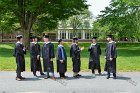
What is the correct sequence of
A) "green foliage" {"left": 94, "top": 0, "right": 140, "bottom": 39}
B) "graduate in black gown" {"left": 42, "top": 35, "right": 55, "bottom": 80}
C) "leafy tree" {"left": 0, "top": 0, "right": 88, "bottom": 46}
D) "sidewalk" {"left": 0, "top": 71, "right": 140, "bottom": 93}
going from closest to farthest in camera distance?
"sidewalk" {"left": 0, "top": 71, "right": 140, "bottom": 93} → "graduate in black gown" {"left": 42, "top": 35, "right": 55, "bottom": 80} → "leafy tree" {"left": 0, "top": 0, "right": 88, "bottom": 46} → "green foliage" {"left": 94, "top": 0, "right": 140, "bottom": 39}

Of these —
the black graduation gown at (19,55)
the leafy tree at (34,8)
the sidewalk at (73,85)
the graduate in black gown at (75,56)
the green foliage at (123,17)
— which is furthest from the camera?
the green foliage at (123,17)

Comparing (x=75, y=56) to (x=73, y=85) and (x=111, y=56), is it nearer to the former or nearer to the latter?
(x=111, y=56)

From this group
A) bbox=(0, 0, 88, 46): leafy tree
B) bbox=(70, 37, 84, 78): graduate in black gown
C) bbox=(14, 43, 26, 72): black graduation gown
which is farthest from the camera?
bbox=(0, 0, 88, 46): leafy tree

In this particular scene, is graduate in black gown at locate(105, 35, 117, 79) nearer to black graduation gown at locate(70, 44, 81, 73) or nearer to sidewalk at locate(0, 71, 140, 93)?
sidewalk at locate(0, 71, 140, 93)

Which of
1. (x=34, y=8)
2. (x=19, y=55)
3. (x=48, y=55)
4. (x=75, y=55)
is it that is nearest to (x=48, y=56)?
(x=48, y=55)

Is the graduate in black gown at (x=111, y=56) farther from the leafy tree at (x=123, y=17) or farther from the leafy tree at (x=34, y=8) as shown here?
the leafy tree at (x=123, y=17)

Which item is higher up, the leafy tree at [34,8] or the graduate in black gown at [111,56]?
the leafy tree at [34,8]

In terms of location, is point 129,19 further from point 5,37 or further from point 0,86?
point 5,37

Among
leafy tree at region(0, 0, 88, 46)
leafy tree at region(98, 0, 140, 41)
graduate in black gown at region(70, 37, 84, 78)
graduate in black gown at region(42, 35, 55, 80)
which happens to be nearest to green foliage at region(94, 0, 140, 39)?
leafy tree at region(98, 0, 140, 41)

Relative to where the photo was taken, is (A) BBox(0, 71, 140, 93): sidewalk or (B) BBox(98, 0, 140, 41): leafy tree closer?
(A) BBox(0, 71, 140, 93): sidewalk

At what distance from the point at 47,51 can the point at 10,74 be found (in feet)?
8.15

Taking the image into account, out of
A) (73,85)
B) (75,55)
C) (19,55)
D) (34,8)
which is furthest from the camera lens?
(34,8)

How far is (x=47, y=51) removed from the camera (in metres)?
16.4

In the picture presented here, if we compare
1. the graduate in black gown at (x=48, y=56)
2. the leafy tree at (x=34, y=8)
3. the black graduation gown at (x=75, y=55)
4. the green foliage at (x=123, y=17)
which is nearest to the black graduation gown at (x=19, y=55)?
the graduate in black gown at (x=48, y=56)
